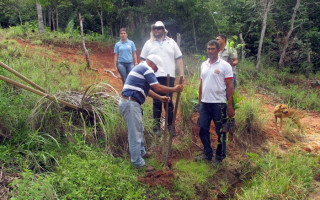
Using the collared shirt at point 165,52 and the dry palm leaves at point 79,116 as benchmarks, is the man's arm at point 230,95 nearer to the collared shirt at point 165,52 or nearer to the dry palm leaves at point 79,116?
the collared shirt at point 165,52

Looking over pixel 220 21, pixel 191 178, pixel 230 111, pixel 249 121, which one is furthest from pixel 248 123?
pixel 220 21

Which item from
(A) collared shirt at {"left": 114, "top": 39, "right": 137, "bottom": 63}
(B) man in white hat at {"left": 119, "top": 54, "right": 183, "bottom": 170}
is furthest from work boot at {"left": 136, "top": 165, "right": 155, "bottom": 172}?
(A) collared shirt at {"left": 114, "top": 39, "right": 137, "bottom": 63}

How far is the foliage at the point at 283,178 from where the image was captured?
10.3ft

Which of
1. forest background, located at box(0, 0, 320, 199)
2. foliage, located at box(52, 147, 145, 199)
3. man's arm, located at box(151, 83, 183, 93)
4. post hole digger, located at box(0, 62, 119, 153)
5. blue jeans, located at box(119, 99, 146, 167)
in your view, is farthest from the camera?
post hole digger, located at box(0, 62, 119, 153)

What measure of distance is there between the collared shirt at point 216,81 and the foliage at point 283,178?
46.9 inches

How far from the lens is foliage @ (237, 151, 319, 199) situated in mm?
3145

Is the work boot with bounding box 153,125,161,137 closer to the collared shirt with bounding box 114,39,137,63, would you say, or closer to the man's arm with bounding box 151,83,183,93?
the man's arm with bounding box 151,83,183,93

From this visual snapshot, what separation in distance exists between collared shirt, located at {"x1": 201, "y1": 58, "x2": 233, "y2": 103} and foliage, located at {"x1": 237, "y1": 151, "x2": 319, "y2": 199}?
1.19 metres

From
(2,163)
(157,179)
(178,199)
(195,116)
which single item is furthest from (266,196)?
(2,163)

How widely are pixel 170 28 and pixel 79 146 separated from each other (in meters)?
8.61

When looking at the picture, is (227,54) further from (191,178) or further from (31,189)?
(31,189)

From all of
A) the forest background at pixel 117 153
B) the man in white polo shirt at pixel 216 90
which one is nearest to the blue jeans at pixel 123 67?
the forest background at pixel 117 153

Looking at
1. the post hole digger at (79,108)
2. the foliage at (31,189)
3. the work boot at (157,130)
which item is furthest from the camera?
the work boot at (157,130)

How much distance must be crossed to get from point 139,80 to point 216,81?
1.04 metres
